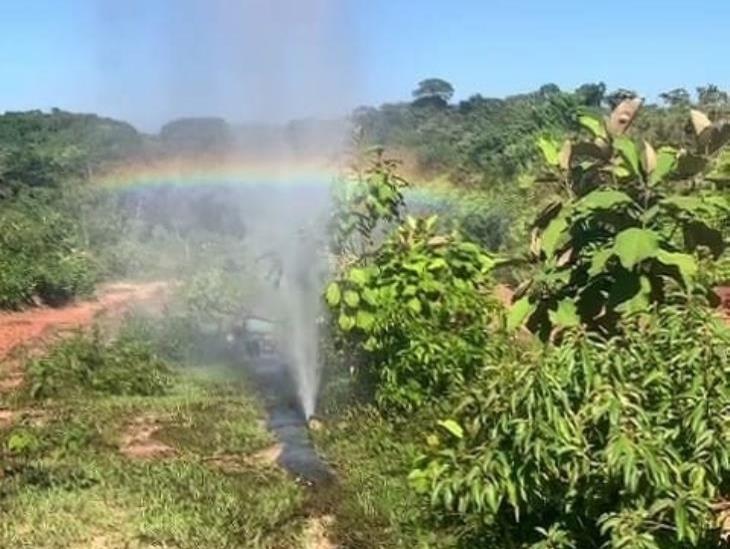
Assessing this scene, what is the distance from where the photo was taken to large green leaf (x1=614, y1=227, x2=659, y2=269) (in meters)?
4.00

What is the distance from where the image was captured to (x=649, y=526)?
317 centimetres

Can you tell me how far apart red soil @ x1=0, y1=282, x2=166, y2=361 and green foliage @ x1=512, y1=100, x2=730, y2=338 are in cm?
727

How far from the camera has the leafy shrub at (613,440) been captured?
10.3 feet

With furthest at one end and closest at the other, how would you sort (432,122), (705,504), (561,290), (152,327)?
1. (432,122)
2. (152,327)
3. (561,290)
4. (705,504)

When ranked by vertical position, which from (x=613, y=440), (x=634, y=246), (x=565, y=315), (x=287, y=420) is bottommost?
(x=287, y=420)

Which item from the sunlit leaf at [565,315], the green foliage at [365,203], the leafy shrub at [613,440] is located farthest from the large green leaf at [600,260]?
the green foliage at [365,203]

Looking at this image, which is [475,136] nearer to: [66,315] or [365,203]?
[66,315]

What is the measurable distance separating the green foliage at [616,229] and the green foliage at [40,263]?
10869mm

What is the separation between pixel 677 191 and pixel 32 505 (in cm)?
322

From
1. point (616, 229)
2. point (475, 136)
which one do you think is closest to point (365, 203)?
point (616, 229)

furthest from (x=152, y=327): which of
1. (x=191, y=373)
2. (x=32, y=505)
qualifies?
(x=32, y=505)

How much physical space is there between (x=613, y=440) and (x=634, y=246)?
105 centimetres

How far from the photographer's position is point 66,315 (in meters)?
14.7

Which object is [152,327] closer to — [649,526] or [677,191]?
[677,191]
